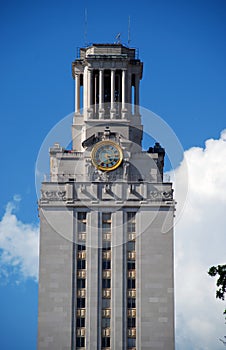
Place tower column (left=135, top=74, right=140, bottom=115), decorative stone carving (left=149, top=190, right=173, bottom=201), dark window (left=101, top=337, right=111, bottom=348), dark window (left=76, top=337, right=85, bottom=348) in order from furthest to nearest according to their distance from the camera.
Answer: tower column (left=135, top=74, right=140, bottom=115) → decorative stone carving (left=149, top=190, right=173, bottom=201) → dark window (left=101, top=337, right=111, bottom=348) → dark window (left=76, top=337, right=85, bottom=348)

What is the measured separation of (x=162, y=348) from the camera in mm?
126938

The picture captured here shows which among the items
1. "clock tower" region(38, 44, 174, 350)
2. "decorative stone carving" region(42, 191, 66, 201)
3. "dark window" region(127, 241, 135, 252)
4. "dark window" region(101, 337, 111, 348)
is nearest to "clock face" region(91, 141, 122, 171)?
"clock tower" region(38, 44, 174, 350)

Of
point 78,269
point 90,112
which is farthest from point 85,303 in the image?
point 90,112

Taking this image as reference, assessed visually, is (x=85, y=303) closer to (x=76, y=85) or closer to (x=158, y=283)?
(x=158, y=283)

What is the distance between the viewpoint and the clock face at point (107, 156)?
136 metres

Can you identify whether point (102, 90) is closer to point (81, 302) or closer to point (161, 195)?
point (161, 195)

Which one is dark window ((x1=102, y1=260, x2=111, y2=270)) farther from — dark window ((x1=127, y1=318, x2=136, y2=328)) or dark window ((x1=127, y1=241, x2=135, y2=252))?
dark window ((x1=127, y1=318, x2=136, y2=328))

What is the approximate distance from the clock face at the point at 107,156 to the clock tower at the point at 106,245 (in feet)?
0.41

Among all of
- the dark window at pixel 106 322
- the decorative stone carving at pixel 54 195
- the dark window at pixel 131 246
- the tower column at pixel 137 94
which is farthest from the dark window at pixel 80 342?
the tower column at pixel 137 94

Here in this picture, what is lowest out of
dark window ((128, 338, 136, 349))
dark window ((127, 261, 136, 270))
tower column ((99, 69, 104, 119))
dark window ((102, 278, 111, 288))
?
dark window ((128, 338, 136, 349))

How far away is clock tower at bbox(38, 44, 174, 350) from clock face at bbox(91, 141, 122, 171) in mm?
124

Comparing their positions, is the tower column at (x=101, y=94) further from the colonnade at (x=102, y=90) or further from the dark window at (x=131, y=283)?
the dark window at (x=131, y=283)

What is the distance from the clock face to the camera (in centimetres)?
13562

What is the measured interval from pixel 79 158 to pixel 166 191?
39.2ft
